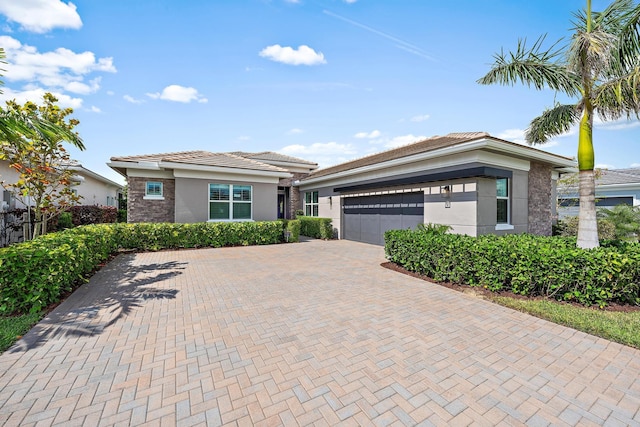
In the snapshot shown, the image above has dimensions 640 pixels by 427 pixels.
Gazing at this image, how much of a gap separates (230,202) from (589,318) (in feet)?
43.5

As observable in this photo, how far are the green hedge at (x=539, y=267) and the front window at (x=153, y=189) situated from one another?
12.5 metres

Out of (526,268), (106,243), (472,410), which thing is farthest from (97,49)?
(526,268)

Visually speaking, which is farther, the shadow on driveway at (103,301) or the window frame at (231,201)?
the window frame at (231,201)

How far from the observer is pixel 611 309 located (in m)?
4.82

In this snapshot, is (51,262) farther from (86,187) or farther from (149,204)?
(86,187)

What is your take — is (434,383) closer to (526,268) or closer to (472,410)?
(472,410)

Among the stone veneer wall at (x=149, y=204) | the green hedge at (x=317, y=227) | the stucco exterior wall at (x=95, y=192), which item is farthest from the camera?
the stucco exterior wall at (x=95, y=192)

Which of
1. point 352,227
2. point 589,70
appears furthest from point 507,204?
point 352,227

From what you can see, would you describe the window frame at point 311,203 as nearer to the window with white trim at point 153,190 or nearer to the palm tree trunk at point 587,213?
the window with white trim at point 153,190

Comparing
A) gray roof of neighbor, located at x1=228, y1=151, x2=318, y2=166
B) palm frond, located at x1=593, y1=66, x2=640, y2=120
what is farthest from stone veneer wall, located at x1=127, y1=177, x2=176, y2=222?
palm frond, located at x1=593, y1=66, x2=640, y2=120

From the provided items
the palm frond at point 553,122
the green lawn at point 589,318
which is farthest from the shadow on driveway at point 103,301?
the palm frond at point 553,122

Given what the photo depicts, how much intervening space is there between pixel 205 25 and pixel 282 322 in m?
8.95

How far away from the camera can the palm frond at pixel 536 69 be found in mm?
6027

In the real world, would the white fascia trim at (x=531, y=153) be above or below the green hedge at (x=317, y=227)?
above
